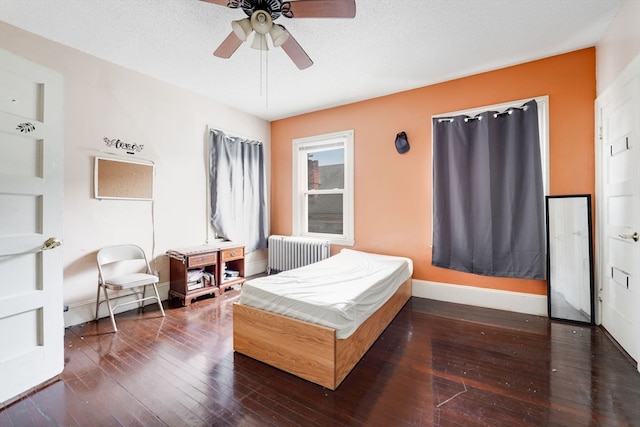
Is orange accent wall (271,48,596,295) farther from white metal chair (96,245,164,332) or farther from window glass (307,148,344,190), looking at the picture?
white metal chair (96,245,164,332)

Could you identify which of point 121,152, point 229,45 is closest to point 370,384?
point 229,45

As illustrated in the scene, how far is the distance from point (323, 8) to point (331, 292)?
199 centimetres

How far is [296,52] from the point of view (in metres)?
2.14

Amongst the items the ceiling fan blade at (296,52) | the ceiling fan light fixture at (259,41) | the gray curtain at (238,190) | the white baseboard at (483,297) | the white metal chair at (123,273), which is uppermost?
the ceiling fan light fixture at (259,41)

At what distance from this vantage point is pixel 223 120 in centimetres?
399

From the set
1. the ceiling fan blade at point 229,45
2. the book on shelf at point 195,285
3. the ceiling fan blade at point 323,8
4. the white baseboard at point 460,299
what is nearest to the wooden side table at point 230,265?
the book on shelf at point 195,285

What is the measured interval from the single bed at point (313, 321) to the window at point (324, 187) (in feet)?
5.22

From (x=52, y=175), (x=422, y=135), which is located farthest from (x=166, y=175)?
(x=422, y=135)

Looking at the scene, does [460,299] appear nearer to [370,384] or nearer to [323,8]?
[370,384]

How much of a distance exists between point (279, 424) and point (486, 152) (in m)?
3.15

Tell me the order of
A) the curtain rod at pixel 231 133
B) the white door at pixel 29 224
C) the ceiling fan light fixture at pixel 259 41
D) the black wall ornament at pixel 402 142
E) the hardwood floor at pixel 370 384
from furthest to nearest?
1. the curtain rod at pixel 231 133
2. the black wall ornament at pixel 402 142
3. the ceiling fan light fixture at pixel 259 41
4. the white door at pixel 29 224
5. the hardwood floor at pixel 370 384

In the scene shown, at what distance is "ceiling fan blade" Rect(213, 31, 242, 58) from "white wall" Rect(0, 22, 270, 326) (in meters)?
1.51

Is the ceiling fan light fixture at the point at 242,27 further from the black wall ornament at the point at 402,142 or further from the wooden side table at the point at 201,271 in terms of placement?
the wooden side table at the point at 201,271

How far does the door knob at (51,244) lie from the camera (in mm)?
1765
